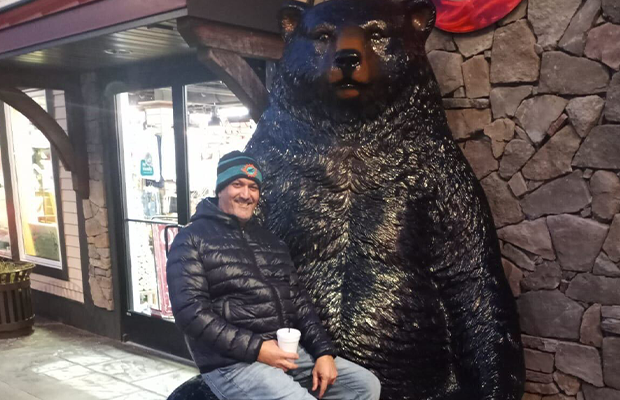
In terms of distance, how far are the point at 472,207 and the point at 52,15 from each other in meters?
2.54

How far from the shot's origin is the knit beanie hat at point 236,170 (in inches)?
73.4

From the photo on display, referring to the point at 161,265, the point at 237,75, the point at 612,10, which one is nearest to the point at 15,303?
the point at 161,265

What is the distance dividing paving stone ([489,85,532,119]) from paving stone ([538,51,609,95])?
0.25ft

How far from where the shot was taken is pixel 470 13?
2.51 m

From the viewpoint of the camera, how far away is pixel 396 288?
2025mm

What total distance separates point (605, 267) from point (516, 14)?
1154mm

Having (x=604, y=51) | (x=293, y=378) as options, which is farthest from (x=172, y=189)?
(x=604, y=51)

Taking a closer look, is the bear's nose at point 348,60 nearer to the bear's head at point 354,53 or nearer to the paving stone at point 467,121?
the bear's head at point 354,53

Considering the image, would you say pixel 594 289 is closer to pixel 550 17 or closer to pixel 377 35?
pixel 550 17

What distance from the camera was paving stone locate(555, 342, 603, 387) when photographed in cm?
230

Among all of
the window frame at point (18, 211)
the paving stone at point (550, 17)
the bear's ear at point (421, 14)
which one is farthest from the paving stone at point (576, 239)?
the window frame at point (18, 211)

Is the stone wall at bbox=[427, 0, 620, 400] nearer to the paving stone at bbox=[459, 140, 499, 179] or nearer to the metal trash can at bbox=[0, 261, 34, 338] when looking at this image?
the paving stone at bbox=[459, 140, 499, 179]

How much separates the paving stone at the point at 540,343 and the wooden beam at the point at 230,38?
196cm

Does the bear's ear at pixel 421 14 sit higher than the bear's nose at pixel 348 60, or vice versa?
the bear's ear at pixel 421 14
